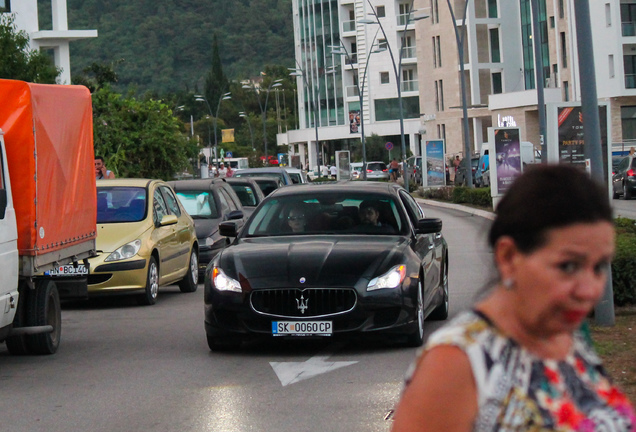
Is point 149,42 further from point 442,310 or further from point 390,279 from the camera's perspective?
point 390,279

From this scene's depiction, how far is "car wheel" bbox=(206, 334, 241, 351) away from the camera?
32.8ft

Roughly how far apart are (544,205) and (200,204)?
57.4ft

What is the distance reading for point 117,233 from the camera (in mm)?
14609

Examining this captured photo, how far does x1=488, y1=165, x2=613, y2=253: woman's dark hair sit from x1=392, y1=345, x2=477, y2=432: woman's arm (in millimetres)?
252

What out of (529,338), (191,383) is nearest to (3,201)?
(191,383)

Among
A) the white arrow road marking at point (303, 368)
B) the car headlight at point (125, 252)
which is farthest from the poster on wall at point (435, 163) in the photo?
the white arrow road marking at point (303, 368)

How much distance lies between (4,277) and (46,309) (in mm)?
1226

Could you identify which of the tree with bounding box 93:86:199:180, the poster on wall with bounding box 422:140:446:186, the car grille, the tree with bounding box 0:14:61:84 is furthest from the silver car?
the car grille

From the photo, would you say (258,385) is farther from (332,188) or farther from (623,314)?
(623,314)

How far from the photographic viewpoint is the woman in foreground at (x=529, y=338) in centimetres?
208

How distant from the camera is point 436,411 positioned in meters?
2.06

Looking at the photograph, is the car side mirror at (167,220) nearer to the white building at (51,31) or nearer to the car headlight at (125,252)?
the car headlight at (125,252)

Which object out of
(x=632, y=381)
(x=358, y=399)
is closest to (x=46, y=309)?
(x=358, y=399)

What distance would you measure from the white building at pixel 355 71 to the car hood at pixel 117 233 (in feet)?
302
